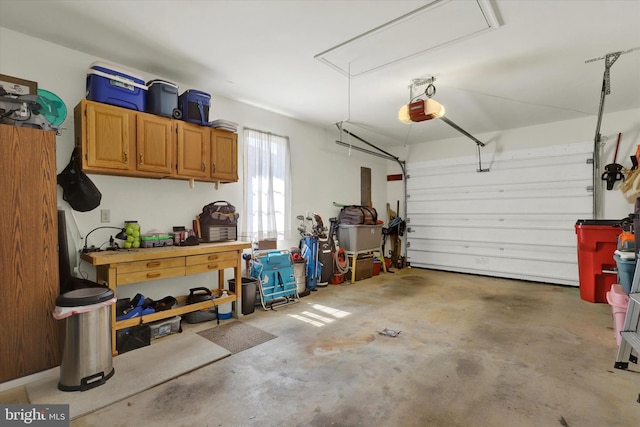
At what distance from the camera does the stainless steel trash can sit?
219cm

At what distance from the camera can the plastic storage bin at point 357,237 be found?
5.79 m

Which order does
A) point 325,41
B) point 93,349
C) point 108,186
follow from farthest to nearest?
point 108,186, point 325,41, point 93,349

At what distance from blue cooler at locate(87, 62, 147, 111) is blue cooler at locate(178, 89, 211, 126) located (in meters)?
0.43

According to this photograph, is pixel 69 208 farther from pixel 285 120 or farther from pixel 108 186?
pixel 285 120

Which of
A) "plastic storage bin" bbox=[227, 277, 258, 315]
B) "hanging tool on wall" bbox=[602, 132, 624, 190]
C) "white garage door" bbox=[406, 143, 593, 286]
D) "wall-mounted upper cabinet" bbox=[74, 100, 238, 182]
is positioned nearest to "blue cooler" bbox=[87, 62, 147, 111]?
"wall-mounted upper cabinet" bbox=[74, 100, 238, 182]

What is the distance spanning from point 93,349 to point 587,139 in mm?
7438

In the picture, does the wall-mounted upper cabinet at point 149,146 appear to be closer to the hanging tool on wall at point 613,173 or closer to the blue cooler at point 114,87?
the blue cooler at point 114,87

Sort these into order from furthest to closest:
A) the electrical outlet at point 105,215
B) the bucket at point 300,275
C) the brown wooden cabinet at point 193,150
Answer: the bucket at point 300,275 → the brown wooden cabinet at point 193,150 → the electrical outlet at point 105,215

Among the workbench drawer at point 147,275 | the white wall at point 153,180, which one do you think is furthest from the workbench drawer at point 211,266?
the white wall at point 153,180

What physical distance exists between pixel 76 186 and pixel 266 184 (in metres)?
2.43

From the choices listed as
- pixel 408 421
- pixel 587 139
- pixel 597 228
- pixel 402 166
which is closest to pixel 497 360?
pixel 408 421

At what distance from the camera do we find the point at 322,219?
5.92 metres

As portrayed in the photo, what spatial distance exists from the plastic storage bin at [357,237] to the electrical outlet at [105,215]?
3876 mm

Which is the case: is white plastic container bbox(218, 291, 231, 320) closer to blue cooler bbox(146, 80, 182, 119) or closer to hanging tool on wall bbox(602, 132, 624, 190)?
blue cooler bbox(146, 80, 182, 119)
